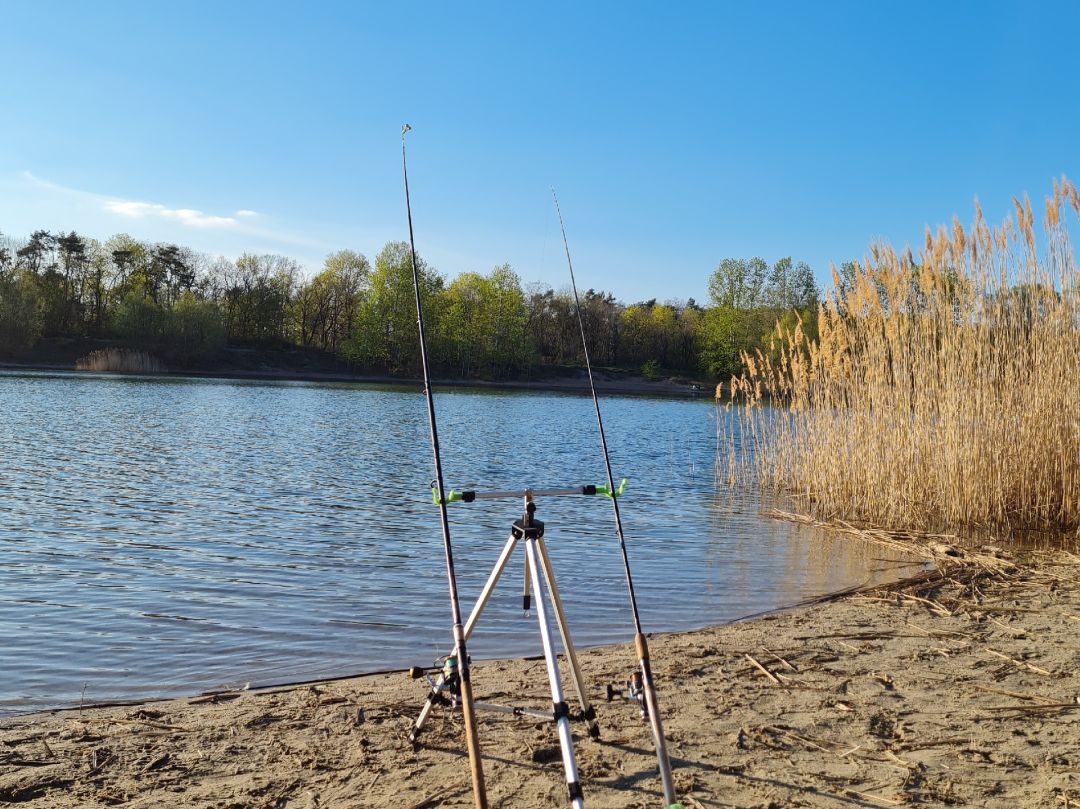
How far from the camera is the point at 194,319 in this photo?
69.1 meters

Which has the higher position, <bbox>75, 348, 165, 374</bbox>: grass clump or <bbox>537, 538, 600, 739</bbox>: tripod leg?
<bbox>75, 348, 165, 374</bbox>: grass clump

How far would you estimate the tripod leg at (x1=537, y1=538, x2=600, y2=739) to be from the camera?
373 cm

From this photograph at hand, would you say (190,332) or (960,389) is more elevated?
(190,332)

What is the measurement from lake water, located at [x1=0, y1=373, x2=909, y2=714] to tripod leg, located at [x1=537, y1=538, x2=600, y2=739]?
2366mm

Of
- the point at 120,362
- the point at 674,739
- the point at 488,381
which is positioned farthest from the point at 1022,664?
the point at 488,381

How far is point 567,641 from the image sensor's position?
13.2ft

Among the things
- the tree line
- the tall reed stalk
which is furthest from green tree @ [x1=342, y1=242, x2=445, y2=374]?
the tall reed stalk

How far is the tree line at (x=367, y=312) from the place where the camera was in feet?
230

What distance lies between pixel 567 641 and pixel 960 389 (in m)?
8.57

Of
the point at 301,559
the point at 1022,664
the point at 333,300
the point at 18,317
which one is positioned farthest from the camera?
the point at 333,300

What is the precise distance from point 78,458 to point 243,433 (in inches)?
293

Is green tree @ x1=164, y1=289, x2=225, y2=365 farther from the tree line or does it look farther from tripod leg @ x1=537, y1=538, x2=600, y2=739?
tripod leg @ x1=537, y1=538, x2=600, y2=739

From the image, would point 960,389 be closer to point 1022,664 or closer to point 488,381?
point 1022,664

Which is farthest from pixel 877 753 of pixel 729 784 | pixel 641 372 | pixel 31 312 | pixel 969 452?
pixel 641 372
